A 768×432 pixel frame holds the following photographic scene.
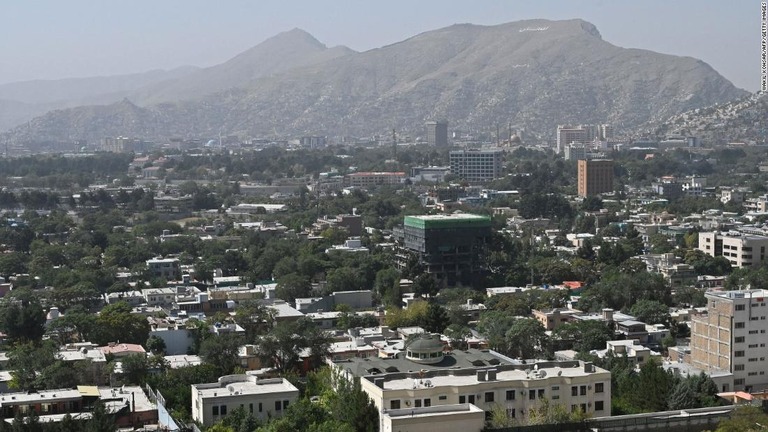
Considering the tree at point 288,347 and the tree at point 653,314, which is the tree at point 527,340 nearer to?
the tree at point 288,347

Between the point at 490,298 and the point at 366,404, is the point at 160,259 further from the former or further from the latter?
the point at 366,404

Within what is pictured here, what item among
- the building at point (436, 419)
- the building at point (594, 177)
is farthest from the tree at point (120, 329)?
the building at point (594, 177)

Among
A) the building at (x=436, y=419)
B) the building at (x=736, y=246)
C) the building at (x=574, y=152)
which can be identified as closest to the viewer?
the building at (x=436, y=419)

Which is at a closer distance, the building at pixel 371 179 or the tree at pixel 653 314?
the tree at pixel 653 314

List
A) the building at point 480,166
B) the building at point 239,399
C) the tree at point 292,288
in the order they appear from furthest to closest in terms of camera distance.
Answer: the building at point 480,166 → the tree at point 292,288 → the building at point 239,399

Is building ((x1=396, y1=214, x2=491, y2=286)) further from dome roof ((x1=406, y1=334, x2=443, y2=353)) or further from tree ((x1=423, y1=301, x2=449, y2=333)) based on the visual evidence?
dome roof ((x1=406, y1=334, x2=443, y2=353))

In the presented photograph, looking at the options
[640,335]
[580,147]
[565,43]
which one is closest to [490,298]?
[640,335]

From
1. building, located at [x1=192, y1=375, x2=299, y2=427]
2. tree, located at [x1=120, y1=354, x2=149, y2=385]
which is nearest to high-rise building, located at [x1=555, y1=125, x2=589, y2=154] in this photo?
tree, located at [x1=120, y1=354, x2=149, y2=385]

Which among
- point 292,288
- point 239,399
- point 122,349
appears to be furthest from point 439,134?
point 239,399
